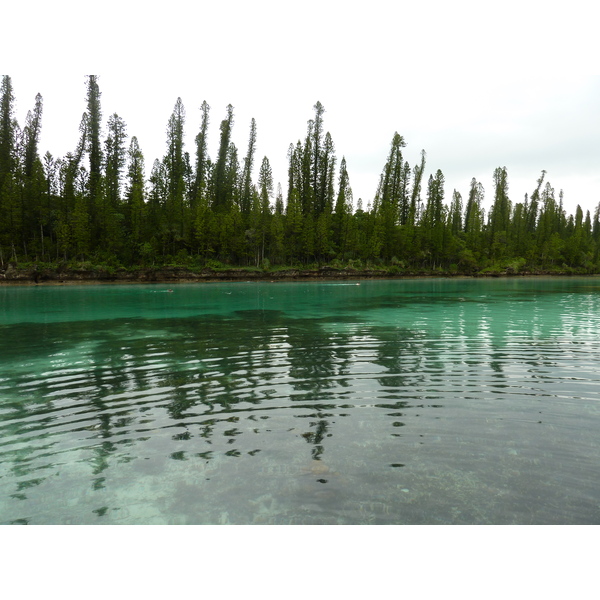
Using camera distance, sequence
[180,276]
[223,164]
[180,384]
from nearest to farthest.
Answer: [180,384] < [180,276] < [223,164]

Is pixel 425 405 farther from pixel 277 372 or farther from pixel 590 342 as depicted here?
pixel 590 342

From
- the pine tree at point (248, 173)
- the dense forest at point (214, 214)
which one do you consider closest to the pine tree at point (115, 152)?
the dense forest at point (214, 214)

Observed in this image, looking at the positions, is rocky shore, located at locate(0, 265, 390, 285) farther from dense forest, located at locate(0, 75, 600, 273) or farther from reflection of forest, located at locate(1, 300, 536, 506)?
reflection of forest, located at locate(1, 300, 536, 506)

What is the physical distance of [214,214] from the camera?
2442 inches

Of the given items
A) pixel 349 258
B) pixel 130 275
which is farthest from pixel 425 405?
pixel 349 258

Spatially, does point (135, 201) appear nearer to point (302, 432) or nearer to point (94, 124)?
point (94, 124)

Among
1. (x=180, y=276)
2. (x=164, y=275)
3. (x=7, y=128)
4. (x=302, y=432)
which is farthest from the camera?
(x=7, y=128)

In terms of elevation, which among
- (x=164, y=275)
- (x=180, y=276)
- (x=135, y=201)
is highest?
(x=135, y=201)

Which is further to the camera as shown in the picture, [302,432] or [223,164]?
[223,164]

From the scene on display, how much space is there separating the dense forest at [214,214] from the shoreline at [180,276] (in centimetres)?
184

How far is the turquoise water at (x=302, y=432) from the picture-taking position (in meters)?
3.75

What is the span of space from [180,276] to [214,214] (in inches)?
482

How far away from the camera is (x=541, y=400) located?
263 inches

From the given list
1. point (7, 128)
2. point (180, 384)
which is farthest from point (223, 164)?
point (180, 384)
